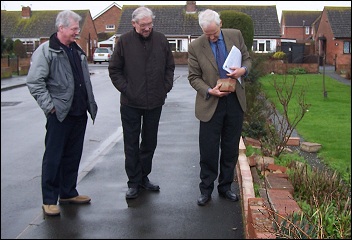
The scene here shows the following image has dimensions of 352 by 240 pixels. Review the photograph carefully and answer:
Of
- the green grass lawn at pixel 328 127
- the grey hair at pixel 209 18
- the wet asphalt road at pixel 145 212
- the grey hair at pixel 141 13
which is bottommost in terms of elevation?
the green grass lawn at pixel 328 127

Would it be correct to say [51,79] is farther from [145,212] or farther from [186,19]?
[186,19]

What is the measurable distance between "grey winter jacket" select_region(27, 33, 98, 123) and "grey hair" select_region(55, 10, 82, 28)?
17 centimetres

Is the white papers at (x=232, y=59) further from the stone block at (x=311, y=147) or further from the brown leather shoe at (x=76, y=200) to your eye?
the stone block at (x=311, y=147)

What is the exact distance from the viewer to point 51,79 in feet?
14.2

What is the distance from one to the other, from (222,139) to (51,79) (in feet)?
5.65

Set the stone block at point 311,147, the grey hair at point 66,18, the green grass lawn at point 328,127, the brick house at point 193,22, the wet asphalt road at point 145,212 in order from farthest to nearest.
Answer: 1. the brick house at point 193,22
2. the stone block at point 311,147
3. the green grass lawn at point 328,127
4. the wet asphalt road at point 145,212
5. the grey hair at point 66,18

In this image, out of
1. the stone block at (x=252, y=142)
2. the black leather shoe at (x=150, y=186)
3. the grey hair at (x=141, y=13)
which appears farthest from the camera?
the stone block at (x=252, y=142)

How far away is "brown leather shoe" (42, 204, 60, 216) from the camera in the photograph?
4.61 meters

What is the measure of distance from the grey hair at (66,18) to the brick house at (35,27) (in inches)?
1.4

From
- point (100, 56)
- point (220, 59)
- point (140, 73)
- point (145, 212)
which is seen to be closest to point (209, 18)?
point (220, 59)

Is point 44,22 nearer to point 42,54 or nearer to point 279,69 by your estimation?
point 42,54

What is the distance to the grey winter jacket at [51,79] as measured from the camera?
165 inches

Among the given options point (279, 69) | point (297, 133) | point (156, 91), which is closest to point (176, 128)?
point (297, 133)

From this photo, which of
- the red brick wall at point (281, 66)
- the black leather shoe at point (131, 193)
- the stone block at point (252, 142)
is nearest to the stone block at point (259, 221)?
the black leather shoe at point (131, 193)
